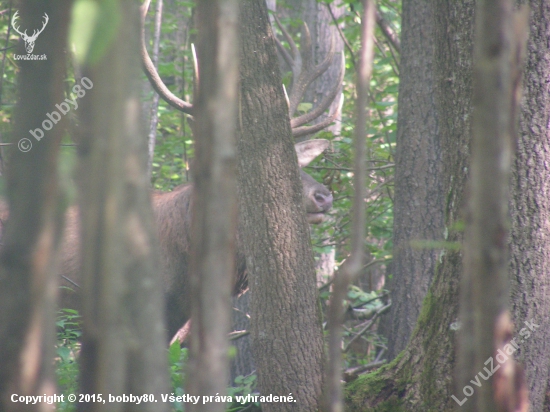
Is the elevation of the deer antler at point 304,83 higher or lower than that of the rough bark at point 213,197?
higher

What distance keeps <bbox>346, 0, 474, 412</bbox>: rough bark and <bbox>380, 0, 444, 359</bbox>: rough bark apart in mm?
2122

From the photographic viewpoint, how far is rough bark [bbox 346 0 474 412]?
102 inches

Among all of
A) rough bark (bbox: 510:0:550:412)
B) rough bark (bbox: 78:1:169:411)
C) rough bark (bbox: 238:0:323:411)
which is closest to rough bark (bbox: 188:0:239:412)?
rough bark (bbox: 78:1:169:411)

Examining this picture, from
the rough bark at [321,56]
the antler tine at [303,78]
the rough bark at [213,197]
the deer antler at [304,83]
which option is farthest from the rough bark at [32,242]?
the rough bark at [321,56]

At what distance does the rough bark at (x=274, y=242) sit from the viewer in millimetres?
3262

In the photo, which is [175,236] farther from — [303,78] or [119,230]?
[119,230]

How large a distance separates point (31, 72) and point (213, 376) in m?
0.72

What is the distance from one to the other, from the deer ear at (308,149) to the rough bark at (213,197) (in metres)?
4.41

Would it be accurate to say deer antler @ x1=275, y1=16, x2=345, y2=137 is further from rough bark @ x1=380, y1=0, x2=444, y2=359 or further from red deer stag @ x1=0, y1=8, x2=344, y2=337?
rough bark @ x1=380, y1=0, x2=444, y2=359

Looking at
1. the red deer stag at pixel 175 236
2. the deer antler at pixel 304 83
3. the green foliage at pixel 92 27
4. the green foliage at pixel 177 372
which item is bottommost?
the green foliage at pixel 177 372

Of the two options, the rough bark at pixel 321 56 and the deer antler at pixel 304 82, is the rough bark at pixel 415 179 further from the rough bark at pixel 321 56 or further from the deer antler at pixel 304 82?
the rough bark at pixel 321 56

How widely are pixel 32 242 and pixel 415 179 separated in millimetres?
4251

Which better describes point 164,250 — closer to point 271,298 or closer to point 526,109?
point 271,298

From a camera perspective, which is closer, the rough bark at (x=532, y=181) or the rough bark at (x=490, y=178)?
the rough bark at (x=490, y=178)
